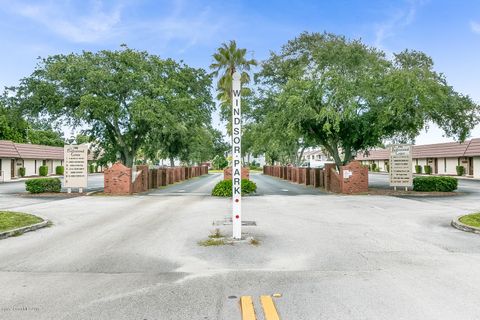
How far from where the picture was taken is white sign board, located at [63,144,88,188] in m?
25.7

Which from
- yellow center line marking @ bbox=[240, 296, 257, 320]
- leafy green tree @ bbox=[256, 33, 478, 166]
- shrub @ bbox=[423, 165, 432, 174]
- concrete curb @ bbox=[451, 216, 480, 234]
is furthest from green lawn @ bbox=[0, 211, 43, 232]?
shrub @ bbox=[423, 165, 432, 174]

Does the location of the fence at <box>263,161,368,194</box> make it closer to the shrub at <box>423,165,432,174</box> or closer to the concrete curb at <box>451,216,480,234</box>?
the concrete curb at <box>451,216,480,234</box>

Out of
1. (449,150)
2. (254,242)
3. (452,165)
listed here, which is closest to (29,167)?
(254,242)

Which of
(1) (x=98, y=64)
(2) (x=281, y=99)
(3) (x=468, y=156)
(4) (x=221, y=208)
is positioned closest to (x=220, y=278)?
(4) (x=221, y=208)

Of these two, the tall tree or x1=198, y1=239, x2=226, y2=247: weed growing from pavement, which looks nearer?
x1=198, y1=239, x2=226, y2=247: weed growing from pavement

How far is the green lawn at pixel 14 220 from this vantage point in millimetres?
11305

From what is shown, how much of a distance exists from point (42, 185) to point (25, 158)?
30207mm

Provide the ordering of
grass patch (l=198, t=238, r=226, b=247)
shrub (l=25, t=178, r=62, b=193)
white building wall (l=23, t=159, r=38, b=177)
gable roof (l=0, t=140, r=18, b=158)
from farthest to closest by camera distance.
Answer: white building wall (l=23, t=159, r=38, b=177), gable roof (l=0, t=140, r=18, b=158), shrub (l=25, t=178, r=62, b=193), grass patch (l=198, t=238, r=226, b=247)

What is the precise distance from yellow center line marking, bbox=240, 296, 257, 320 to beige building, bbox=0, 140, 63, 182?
46551mm

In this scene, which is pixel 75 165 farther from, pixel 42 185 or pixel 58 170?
pixel 58 170

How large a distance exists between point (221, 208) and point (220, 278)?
1034 cm

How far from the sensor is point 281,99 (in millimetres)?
25719

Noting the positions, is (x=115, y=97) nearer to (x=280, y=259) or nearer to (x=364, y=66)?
(x=364, y=66)

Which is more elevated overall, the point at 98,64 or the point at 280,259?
the point at 98,64
